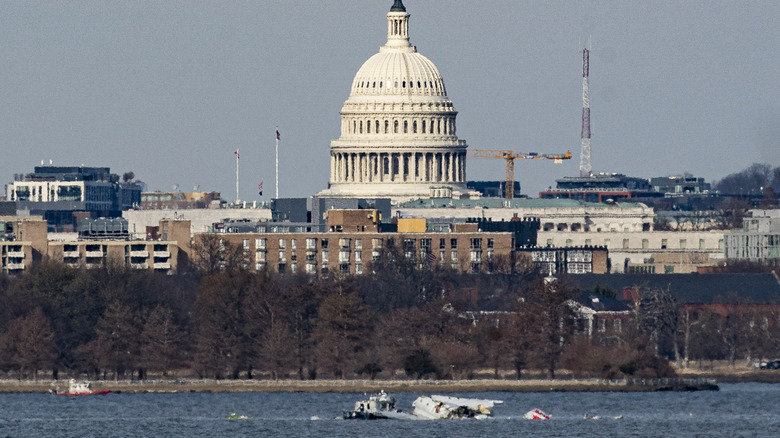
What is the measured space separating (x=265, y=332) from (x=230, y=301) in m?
4.16

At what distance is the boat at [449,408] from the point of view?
15050 cm

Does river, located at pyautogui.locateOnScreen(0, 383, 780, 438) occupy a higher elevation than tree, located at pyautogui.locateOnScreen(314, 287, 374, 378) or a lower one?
lower

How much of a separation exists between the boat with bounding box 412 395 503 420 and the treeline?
17.7m

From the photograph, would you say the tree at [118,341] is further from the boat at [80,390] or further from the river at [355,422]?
the river at [355,422]

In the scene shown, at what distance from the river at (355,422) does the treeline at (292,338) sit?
5.82 meters

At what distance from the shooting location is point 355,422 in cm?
14950

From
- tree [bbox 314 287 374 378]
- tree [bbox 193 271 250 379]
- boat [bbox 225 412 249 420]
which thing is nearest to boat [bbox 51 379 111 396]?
tree [bbox 193 271 250 379]

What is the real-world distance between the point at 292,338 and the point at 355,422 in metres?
24.0

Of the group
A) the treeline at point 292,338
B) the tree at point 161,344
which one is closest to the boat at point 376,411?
the treeline at point 292,338

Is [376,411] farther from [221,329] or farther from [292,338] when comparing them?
[221,329]

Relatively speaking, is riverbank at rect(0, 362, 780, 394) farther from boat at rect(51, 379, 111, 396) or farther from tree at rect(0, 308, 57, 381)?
boat at rect(51, 379, 111, 396)

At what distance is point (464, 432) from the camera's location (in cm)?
14450

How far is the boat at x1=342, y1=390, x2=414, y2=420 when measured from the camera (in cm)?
15075

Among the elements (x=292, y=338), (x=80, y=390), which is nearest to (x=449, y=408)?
(x=80, y=390)
